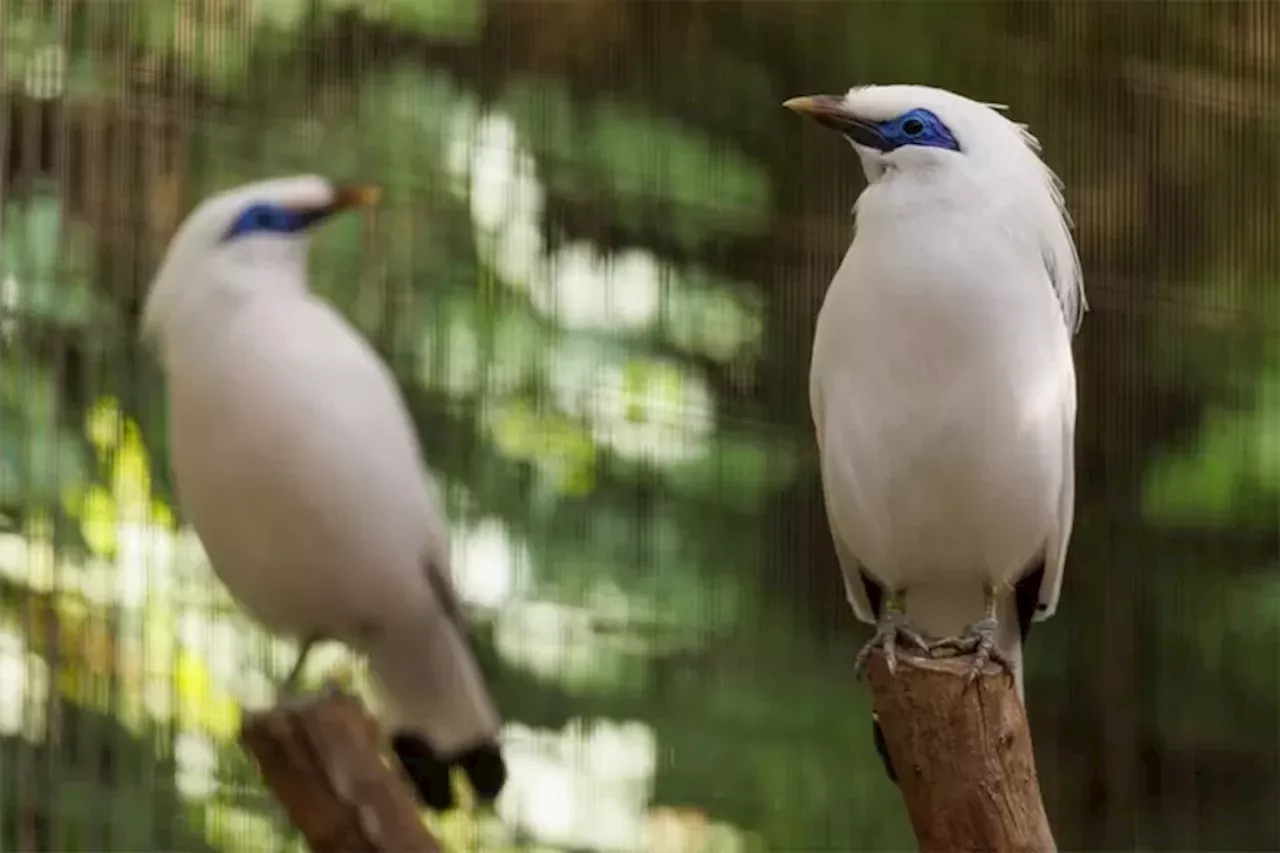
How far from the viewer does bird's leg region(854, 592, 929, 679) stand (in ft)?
3.17

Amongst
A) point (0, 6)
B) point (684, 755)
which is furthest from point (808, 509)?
point (0, 6)

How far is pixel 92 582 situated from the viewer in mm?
1306

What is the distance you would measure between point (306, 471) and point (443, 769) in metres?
0.26

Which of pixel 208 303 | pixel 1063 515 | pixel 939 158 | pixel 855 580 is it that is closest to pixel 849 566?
pixel 855 580

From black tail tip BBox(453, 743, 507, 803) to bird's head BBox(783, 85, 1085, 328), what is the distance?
0.62 m

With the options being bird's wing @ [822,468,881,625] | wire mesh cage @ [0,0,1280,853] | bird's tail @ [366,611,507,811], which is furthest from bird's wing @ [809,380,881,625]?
bird's tail @ [366,611,507,811]

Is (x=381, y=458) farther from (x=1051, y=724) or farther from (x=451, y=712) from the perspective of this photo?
(x=1051, y=724)

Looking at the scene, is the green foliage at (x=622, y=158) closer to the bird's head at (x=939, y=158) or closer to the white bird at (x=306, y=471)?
the white bird at (x=306, y=471)

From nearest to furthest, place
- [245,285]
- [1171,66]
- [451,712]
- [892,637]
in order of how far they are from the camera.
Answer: [892,637]
[245,285]
[451,712]
[1171,66]

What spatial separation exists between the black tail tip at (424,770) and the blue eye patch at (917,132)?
638 millimetres

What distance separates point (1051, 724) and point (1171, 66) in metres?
0.56

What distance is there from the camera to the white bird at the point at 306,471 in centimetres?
126

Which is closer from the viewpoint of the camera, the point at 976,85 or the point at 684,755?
the point at 976,85

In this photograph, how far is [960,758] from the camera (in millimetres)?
902
